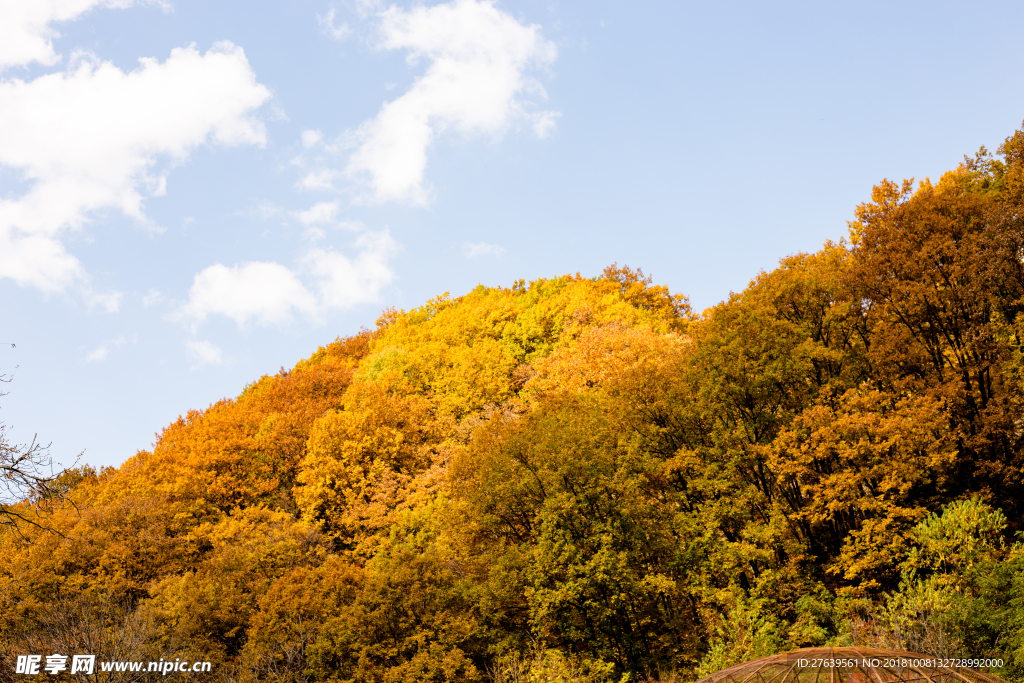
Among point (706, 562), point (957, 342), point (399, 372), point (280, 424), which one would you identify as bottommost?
point (706, 562)

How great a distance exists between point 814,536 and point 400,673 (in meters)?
15.4

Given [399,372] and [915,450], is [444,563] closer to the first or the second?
[915,450]

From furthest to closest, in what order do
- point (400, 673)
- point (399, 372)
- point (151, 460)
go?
point (399, 372)
point (151, 460)
point (400, 673)

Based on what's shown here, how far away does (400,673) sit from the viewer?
2067cm

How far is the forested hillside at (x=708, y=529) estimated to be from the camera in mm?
21234

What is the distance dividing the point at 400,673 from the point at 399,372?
2775 cm

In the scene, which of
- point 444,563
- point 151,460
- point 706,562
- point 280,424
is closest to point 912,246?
point 706,562

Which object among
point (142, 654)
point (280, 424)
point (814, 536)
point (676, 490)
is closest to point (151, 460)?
point (280, 424)

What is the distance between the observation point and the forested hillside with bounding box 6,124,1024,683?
21234 millimetres

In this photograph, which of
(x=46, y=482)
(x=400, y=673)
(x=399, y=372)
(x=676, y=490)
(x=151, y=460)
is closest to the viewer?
(x=46, y=482)

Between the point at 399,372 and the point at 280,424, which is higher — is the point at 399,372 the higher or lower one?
the higher one

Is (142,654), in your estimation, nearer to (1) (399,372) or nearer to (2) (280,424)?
(2) (280,424)

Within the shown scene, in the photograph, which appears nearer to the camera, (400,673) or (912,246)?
(400,673)

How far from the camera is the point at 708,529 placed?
23.9 meters
